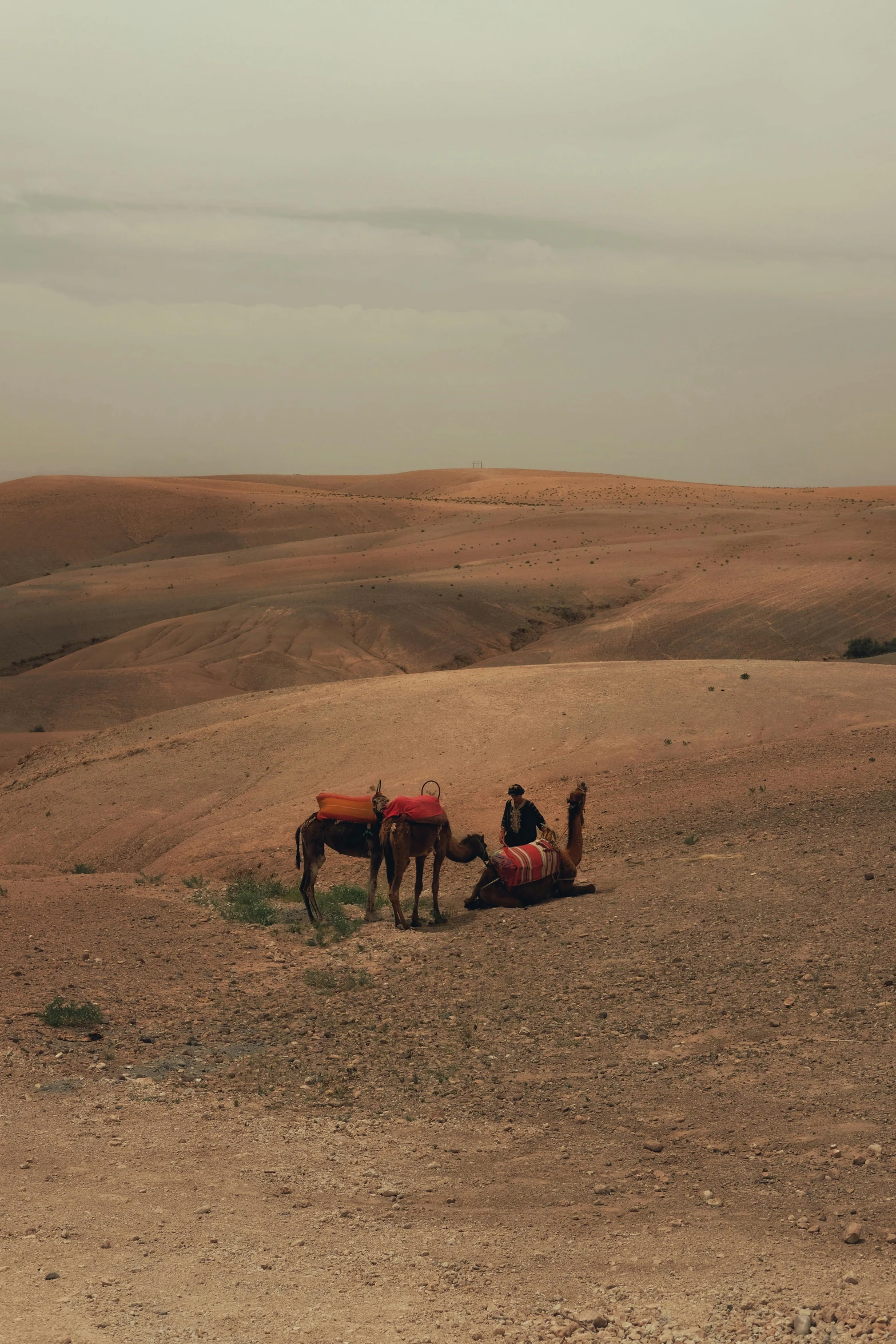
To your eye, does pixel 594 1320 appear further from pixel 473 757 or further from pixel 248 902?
A: pixel 473 757

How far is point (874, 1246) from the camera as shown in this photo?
5801 mm

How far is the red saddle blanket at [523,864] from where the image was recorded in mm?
13172

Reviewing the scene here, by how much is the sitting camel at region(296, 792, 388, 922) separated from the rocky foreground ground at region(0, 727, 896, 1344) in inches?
22.3

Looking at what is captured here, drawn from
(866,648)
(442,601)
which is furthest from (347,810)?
(442,601)

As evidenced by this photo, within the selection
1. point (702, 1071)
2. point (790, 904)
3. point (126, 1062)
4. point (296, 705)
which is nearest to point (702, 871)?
point (790, 904)

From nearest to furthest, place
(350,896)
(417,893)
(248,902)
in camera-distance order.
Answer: (417,893) < (248,902) < (350,896)

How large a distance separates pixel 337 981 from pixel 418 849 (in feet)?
7.35

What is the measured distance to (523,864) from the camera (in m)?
13.2

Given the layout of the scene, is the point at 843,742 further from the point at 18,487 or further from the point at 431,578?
the point at 18,487

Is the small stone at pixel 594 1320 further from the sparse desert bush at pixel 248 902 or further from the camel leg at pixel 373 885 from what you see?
the sparse desert bush at pixel 248 902

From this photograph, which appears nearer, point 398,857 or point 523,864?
point 398,857

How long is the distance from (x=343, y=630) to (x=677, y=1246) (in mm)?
42848

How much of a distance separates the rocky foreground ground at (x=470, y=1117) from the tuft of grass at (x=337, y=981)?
0.09 ft

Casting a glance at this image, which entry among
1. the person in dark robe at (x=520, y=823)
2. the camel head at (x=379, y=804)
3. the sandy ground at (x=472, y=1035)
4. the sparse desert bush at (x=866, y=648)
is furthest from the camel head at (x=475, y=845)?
the sparse desert bush at (x=866, y=648)
